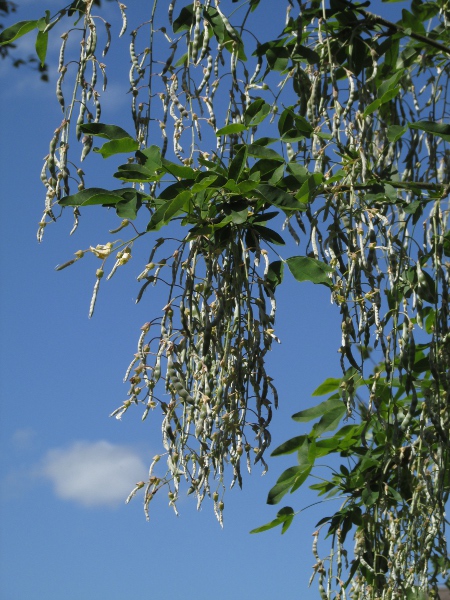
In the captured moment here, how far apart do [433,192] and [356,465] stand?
2.44ft

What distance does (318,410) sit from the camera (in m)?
2.23

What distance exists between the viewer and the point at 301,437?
2.21 meters

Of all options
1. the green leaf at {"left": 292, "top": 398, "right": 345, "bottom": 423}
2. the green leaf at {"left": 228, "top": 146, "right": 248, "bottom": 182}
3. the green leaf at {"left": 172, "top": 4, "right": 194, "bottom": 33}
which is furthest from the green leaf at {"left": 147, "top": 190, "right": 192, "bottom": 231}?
the green leaf at {"left": 292, "top": 398, "right": 345, "bottom": 423}

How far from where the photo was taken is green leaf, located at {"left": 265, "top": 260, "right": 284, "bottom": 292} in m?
1.77

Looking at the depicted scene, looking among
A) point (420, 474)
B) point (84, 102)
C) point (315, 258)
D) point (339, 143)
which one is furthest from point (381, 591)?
point (84, 102)

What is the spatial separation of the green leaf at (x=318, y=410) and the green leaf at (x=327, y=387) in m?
0.07

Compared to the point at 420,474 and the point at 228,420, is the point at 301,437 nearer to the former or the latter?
the point at 420,474

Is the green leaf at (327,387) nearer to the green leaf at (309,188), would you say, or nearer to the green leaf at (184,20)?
the green leaf at (309,188)

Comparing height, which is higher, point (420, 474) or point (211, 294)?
point (211, 294)

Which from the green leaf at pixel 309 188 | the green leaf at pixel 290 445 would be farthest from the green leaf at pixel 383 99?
the green leaf at pixel 290 445

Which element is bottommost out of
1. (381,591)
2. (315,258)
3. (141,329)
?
(381,591)

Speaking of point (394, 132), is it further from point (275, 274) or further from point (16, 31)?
point (16, 31)

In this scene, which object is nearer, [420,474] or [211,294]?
[211,294]

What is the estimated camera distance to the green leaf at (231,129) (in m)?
1.73
